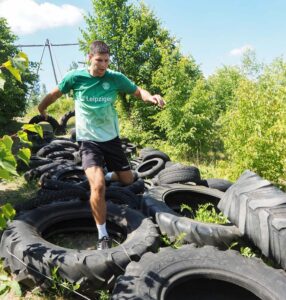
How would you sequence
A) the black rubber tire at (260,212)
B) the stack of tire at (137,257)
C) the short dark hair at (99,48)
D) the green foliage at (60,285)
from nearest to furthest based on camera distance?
the stack of tire at (137,257), the green foliage at (60,285), the black rubber tire at (260,212), the short dark hair at (99,48)

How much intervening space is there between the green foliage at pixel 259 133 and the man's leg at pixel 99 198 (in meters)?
4.10

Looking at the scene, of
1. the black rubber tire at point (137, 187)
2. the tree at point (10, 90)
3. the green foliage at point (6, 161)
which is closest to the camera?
the green foliage at point (6, 161)

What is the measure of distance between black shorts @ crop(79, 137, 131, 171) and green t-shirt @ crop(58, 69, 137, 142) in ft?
0.25

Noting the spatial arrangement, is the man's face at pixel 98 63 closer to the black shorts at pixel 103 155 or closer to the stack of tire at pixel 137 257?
the black shorts at pixel 103 155

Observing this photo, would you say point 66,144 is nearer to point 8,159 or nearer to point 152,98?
point 152,98

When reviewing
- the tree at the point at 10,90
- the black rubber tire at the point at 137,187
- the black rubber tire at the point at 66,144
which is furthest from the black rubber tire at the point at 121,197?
the tree at the point at 10,90

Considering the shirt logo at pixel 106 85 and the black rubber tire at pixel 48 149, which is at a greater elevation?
the shirt logo at pixel 106 85

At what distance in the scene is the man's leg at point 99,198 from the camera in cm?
364

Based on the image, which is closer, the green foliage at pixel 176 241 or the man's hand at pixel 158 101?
the man's hand at pixel 158 101

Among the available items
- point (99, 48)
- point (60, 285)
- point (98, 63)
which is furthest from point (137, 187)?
point (60, 285)

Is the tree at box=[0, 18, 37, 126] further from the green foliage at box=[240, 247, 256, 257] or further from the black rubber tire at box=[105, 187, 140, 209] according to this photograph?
the green foliage at box=[240, 247, 256, 257]

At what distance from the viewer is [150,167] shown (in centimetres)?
817

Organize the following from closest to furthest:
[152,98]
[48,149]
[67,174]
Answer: [152,98], [67,174], [48,149]

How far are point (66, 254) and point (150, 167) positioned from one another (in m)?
5.02
